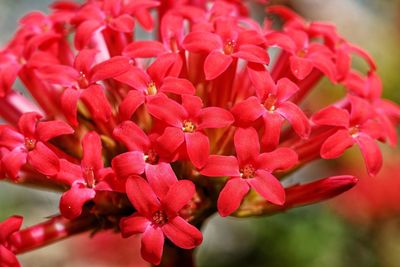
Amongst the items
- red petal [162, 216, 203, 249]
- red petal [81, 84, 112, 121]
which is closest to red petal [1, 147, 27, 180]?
red petal [81, 84, 112, 121]

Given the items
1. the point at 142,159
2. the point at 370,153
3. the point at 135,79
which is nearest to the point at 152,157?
the point at 142,159

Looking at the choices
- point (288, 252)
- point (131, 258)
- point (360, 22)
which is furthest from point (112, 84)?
point (360, 22)

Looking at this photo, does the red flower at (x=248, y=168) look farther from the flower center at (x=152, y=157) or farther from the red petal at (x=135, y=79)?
the red petal at (x=135, y=79)

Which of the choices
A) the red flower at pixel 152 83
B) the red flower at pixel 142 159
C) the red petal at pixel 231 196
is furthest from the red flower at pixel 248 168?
the red flower at pixel 152 83

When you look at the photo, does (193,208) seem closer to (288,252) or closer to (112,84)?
(112,84)

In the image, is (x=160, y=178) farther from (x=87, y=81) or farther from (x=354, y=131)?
(x=354, y=131)

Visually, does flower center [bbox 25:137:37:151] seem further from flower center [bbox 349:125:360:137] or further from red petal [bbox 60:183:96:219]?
flower center [bbox 349:125:360:137]
